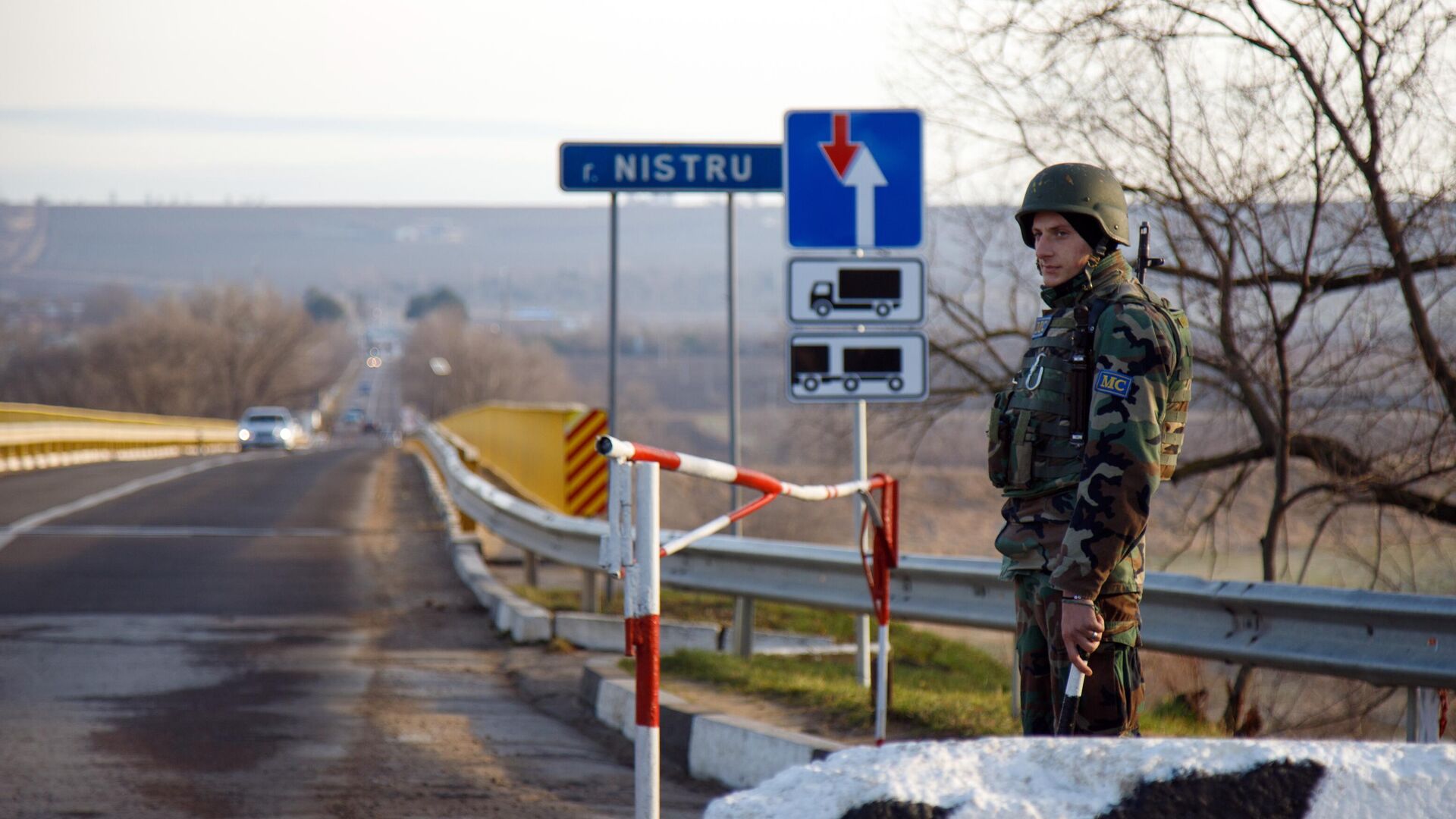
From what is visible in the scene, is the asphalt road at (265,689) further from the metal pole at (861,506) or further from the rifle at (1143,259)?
the rifle at (1143,259)

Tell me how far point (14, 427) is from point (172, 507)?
9.45 metres

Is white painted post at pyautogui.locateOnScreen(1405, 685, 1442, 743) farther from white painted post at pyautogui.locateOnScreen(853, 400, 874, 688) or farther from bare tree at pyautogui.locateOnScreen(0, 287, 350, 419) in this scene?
bare tree at pyautogui.locateOnScreen(0, 287, 350, 419)

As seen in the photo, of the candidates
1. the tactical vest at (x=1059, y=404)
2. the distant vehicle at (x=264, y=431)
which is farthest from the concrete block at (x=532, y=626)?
the distant vehicle at (x=264, y=431)

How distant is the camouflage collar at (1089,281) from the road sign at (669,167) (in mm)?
6470

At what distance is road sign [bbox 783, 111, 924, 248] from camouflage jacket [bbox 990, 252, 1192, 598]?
3.39 m

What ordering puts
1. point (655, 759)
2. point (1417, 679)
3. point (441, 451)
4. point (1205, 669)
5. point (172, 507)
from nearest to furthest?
1. point (655, 759)
2. point (1417, 679)
3. point (1205, 669)
4. point (172, 507)
5. point (441, 451)

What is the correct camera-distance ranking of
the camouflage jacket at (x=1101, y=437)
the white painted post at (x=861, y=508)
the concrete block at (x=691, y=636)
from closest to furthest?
the camouflage jacket at (x=1101, y=437), the white painted post at (x=861, y=508), the concrete block at (x=691, y=636)

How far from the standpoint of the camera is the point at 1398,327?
10570mm

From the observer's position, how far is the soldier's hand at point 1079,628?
10.5 feet

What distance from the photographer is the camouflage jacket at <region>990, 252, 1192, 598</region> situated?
10.4 ft

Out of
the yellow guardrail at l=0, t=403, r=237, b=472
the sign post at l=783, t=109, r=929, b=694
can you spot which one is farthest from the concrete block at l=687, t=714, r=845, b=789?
the yellow guardrail at l=0, t=403, r=237, b=472

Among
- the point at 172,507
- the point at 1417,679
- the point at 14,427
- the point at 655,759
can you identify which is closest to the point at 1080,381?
the point at 655,759

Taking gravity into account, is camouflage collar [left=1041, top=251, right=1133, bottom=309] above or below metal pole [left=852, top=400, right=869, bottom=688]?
above

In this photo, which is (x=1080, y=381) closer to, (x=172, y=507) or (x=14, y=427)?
(x=172, y=507)
